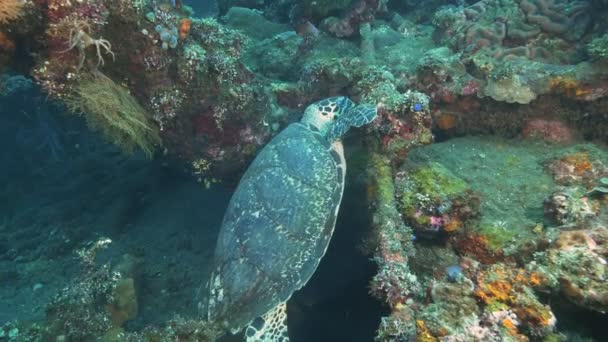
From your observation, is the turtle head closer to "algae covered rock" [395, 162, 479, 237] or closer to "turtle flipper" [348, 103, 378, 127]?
"turtle flipper" [348, 103, 378, 127]

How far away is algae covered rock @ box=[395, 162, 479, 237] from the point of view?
12.8 feet

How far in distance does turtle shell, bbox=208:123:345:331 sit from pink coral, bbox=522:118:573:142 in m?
2.93

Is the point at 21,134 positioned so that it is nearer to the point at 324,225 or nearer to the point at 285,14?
the point at 285,14

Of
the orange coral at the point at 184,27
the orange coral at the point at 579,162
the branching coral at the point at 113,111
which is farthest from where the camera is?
the orange coral at the point at 184,27

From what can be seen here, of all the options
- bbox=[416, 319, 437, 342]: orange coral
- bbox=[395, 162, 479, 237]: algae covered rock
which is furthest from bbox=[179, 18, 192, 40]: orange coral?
bbox=[416, 319, 437, 342]: orange coral

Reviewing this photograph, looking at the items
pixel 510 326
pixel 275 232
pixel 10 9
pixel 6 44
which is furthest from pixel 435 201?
pixel 6 44

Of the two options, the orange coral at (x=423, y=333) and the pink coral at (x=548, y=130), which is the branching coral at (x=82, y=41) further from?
the pink coral at (x=548, y=130)

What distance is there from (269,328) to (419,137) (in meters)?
3.32

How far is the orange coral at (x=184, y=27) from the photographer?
15.0 feet

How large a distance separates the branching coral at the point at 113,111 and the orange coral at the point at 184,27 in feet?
3.52

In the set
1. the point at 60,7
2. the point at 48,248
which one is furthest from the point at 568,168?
the point at 48,248

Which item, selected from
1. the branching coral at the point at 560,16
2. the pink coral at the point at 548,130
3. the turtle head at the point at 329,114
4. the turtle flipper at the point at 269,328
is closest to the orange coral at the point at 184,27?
the turtle head at the point at 329,114

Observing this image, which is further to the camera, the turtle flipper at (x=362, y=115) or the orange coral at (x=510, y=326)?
the turtle flipper at (x=362, y=115)

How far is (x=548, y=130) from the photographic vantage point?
5000 millimetres
